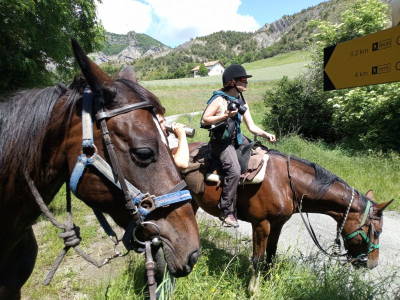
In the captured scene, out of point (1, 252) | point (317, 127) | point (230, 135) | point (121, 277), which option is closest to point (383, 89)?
point (317, 127)

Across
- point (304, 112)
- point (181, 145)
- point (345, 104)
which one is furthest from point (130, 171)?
point (304, 112)

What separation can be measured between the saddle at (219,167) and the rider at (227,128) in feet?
0.38

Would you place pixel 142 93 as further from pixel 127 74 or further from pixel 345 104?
pixel 345 104

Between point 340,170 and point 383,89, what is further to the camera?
point 383,89

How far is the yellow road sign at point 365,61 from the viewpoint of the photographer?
1.74m

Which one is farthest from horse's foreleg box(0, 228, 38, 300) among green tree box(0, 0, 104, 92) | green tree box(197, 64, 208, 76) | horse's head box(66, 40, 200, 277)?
green tree box(197, 64, 208, 76)

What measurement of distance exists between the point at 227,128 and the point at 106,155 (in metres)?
2.02

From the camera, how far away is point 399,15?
1807 mm

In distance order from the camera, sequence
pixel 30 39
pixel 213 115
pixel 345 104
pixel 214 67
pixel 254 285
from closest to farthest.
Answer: pixel 254 285, pixel 213 115, pixel 30 39, pixel 345 104, pixel 214 67

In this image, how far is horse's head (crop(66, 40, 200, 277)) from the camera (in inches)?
56.0

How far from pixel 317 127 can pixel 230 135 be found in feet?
34.7

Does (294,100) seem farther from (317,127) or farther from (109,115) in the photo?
(109,115)

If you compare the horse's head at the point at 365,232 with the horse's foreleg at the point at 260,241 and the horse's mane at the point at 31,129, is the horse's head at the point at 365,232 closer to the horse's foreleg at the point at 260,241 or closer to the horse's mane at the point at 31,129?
the horse's foreleg at the point at 260,241

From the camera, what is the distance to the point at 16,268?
1967 millimetres
